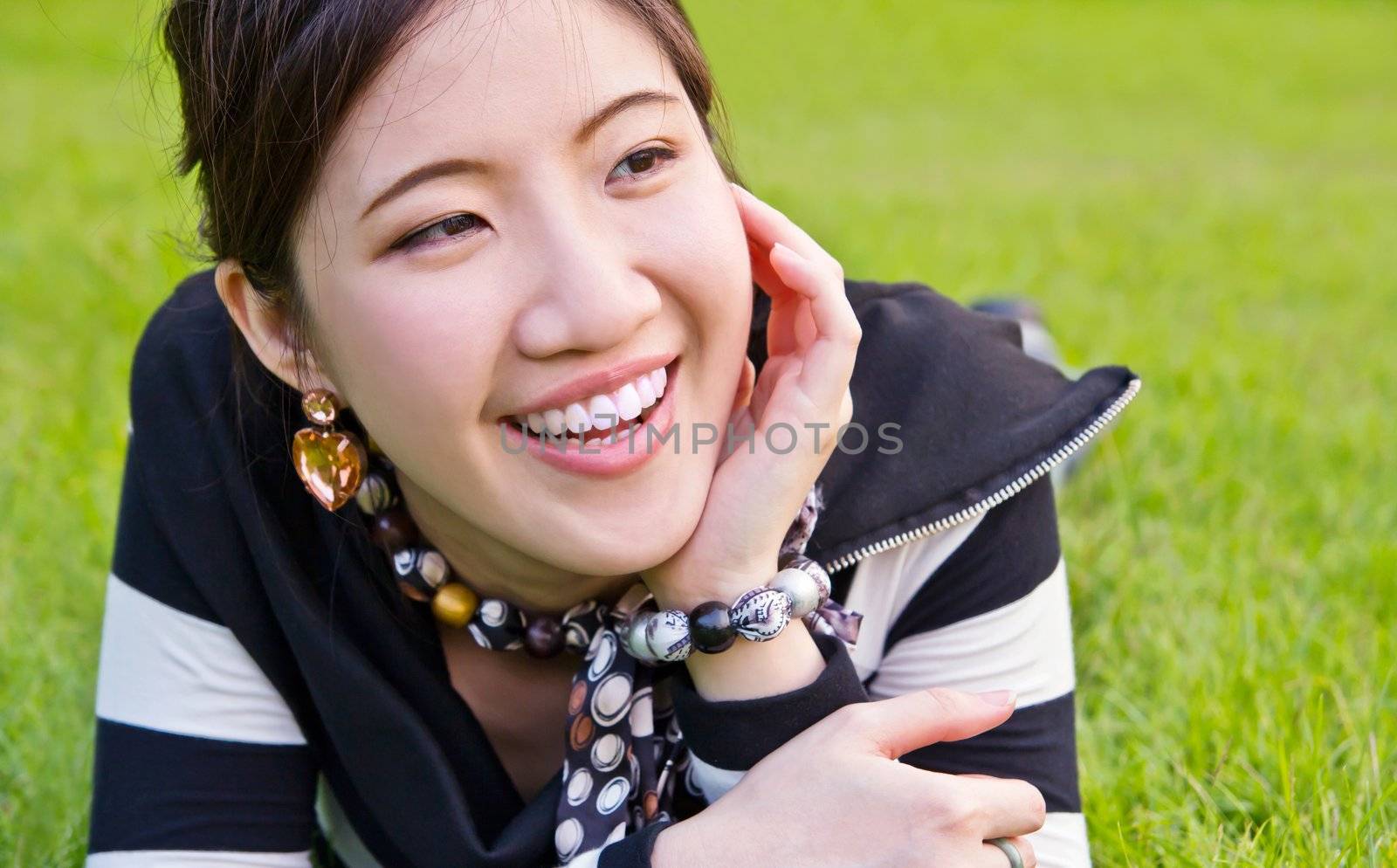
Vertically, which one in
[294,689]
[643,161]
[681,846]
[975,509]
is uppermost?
[643,161]

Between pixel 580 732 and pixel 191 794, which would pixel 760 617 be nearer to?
pixel 580 732

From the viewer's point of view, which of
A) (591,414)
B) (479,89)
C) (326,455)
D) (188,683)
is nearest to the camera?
(479,89)

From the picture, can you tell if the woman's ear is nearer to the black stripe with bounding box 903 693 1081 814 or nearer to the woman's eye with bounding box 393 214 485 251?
the woman's eye with bounding box 393 214 485 251

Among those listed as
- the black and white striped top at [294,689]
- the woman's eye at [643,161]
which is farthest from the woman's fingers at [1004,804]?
the woman's eye at [643,161]

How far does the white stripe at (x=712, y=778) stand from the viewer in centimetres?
170

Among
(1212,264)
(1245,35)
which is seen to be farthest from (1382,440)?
(1245,35)

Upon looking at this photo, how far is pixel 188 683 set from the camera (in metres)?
→ 1.89

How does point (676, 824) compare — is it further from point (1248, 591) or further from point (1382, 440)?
point (1382, 440)

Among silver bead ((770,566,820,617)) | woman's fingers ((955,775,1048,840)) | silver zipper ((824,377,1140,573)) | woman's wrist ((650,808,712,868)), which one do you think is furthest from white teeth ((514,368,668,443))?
woman's fingers ((955,775,1048,840))

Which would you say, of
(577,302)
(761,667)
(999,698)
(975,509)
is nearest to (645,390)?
(577,302)

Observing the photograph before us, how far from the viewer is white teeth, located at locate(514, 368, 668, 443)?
157 cm

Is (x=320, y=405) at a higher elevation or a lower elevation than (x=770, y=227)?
lower

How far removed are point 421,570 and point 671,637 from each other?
41cm

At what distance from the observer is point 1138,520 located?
10.3 ft
